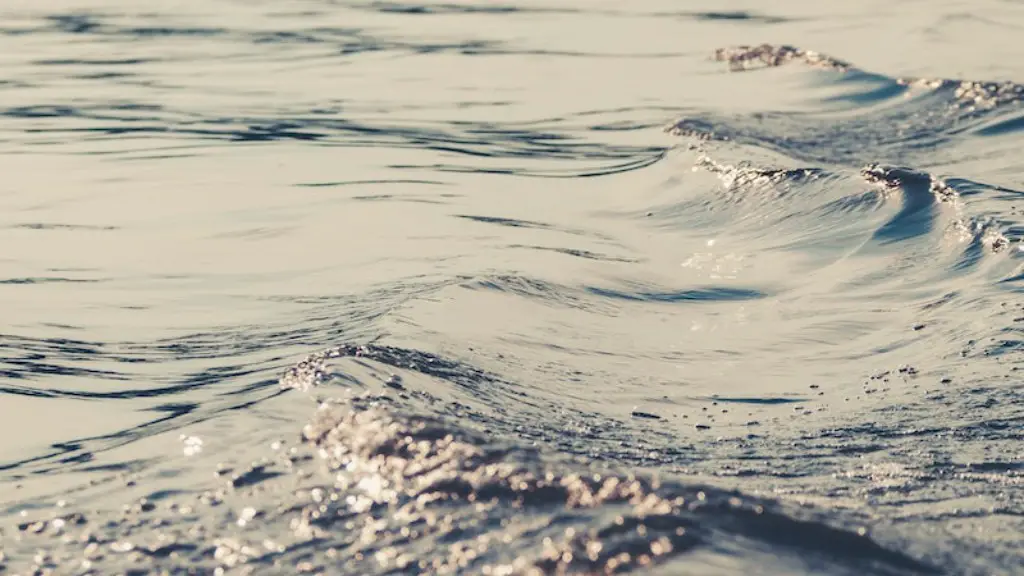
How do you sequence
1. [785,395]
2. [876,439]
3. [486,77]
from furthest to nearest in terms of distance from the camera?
1. [486,77]
2. [785,395]
3. [876,439]

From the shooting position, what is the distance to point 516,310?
624 cm

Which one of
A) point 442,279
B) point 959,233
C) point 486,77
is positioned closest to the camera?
point 442,279

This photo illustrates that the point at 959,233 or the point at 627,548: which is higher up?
the point at 627,548

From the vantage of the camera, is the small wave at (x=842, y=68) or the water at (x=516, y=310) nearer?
the water at (x=516, y=310)

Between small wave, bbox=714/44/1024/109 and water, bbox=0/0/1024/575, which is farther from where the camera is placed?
small wave, bbox=714/44/1024/109

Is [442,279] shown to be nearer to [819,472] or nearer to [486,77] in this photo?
[819,472]

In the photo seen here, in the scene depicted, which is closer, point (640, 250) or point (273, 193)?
point (640, 250)

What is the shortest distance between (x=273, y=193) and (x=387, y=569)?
5.71 m

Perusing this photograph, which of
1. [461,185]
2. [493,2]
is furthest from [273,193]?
[493,2]

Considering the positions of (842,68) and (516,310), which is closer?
(516,310)

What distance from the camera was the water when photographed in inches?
142

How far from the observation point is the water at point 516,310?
362 centimetres

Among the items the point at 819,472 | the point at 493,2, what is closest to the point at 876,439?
the point at 819,472

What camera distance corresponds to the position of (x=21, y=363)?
5570 mm
